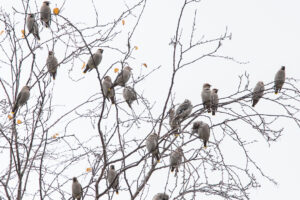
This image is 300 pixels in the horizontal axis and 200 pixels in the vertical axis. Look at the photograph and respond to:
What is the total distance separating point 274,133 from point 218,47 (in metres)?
1.02

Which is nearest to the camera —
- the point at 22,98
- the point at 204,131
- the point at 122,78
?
the point at 122,78

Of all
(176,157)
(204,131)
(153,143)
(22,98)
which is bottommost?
(176,157)

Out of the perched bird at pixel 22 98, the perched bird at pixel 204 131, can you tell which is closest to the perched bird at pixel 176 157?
the perched bird at pixel 204 131

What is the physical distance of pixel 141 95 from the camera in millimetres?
5223

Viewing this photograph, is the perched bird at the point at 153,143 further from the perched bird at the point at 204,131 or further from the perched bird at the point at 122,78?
the perched bird at the point at 204,131

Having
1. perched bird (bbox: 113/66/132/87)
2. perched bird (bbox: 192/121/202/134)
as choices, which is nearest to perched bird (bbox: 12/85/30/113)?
perched bird (bbox: 113/66/132/87)

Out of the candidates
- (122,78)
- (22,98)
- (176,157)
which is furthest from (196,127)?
(22,98)

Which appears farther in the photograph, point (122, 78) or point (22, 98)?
point (22, 98)

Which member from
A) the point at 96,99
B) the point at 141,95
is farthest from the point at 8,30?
the point at 141,95

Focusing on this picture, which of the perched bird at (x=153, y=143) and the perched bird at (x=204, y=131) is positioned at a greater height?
the perched bird at (x=204, y=131)

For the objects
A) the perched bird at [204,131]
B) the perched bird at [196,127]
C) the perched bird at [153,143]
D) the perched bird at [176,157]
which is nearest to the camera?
the perched bird at [176,157]

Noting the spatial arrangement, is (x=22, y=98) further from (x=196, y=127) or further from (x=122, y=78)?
(x=196, y=127)

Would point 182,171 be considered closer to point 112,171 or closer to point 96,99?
point 96,99

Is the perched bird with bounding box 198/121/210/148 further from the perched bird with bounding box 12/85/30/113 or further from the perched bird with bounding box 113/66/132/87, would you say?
the perched bird with bounding box 12/85/30/113
